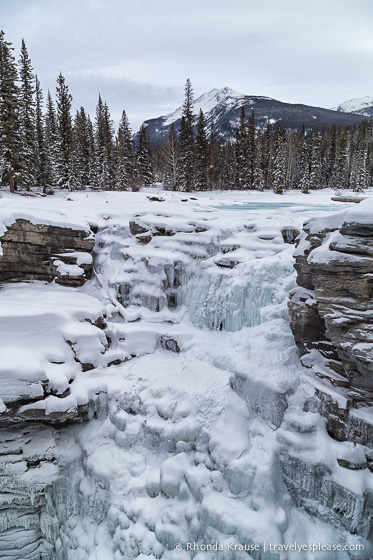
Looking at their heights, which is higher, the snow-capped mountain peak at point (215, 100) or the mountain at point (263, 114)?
the snow-capped mountain peak at point (215, 100)

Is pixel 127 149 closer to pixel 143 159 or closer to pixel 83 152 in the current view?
pixel 143 159

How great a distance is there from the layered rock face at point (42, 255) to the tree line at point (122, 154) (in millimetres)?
16479

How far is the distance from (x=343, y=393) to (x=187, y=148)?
30466 millimetres

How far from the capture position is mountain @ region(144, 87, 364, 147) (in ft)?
323

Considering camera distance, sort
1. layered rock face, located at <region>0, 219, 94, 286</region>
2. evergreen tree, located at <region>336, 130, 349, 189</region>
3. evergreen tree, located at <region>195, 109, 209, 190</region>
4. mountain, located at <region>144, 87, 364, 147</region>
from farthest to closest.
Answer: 1. mountain, located at <region>144, 87, 364, 147</region>
2. evergreen tree, located at <region>336, 130, 349, 189</region>
3. evergreen tree, located at <region>195, 109, 209, 190</region>
4. layered rock face, located at <region>0, 219, 94, 286</region>

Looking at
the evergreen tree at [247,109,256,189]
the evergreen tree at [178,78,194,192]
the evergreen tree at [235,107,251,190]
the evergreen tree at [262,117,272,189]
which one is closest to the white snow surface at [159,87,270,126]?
the evergreen tree at [262,117,272,189]

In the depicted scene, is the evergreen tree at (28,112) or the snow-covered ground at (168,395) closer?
the snow-covered ground at (168,395)

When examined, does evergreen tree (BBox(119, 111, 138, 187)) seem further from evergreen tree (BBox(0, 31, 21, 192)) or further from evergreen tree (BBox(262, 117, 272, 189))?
evergreen tree (BBox(262, 117, 272, 189))

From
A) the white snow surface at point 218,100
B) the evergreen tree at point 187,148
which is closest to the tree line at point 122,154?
the evergreen tree at point 187,148

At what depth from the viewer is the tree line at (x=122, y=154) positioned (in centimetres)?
2316

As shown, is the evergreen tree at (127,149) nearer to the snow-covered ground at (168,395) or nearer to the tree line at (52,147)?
the tree line at (52,147)

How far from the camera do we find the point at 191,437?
6.25 metres

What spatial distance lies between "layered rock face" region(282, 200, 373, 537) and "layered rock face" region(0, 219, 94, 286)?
7634 millimetres

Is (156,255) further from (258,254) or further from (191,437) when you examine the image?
(191,437)
